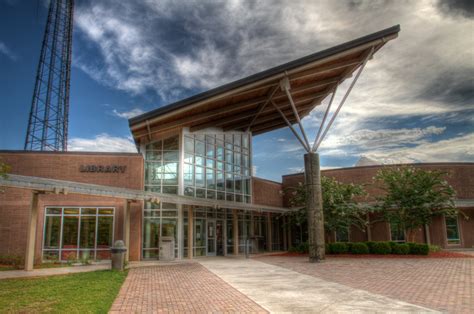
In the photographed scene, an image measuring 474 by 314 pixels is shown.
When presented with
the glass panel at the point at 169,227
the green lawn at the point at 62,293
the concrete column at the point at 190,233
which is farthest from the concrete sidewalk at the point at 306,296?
the glass panel at the point at 169,227

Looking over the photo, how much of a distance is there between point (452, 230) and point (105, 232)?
2226 centimetres

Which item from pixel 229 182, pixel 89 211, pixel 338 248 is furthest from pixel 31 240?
pixel 338 248

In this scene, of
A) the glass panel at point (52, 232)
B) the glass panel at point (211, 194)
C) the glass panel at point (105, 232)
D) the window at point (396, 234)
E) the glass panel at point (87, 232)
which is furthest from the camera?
the window at point (396, 234)

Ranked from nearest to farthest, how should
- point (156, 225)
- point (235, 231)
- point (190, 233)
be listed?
point (190, 233) < point (156, 225) < point (235, 231)

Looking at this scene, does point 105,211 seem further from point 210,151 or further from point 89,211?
point 210,151

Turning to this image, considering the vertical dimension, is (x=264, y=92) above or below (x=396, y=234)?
above

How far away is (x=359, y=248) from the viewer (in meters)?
20.5

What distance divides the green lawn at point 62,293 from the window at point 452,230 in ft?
72.4

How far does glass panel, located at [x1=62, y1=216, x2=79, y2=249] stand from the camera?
17734 millimetres

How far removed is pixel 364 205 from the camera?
23516mm

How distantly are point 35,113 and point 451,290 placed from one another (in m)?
44.1

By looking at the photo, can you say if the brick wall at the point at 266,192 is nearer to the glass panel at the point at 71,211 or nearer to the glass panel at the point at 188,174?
the glass panel at the point at 188,174

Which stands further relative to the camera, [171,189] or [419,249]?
[171,189]

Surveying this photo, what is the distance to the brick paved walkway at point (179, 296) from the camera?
24.2 feet
